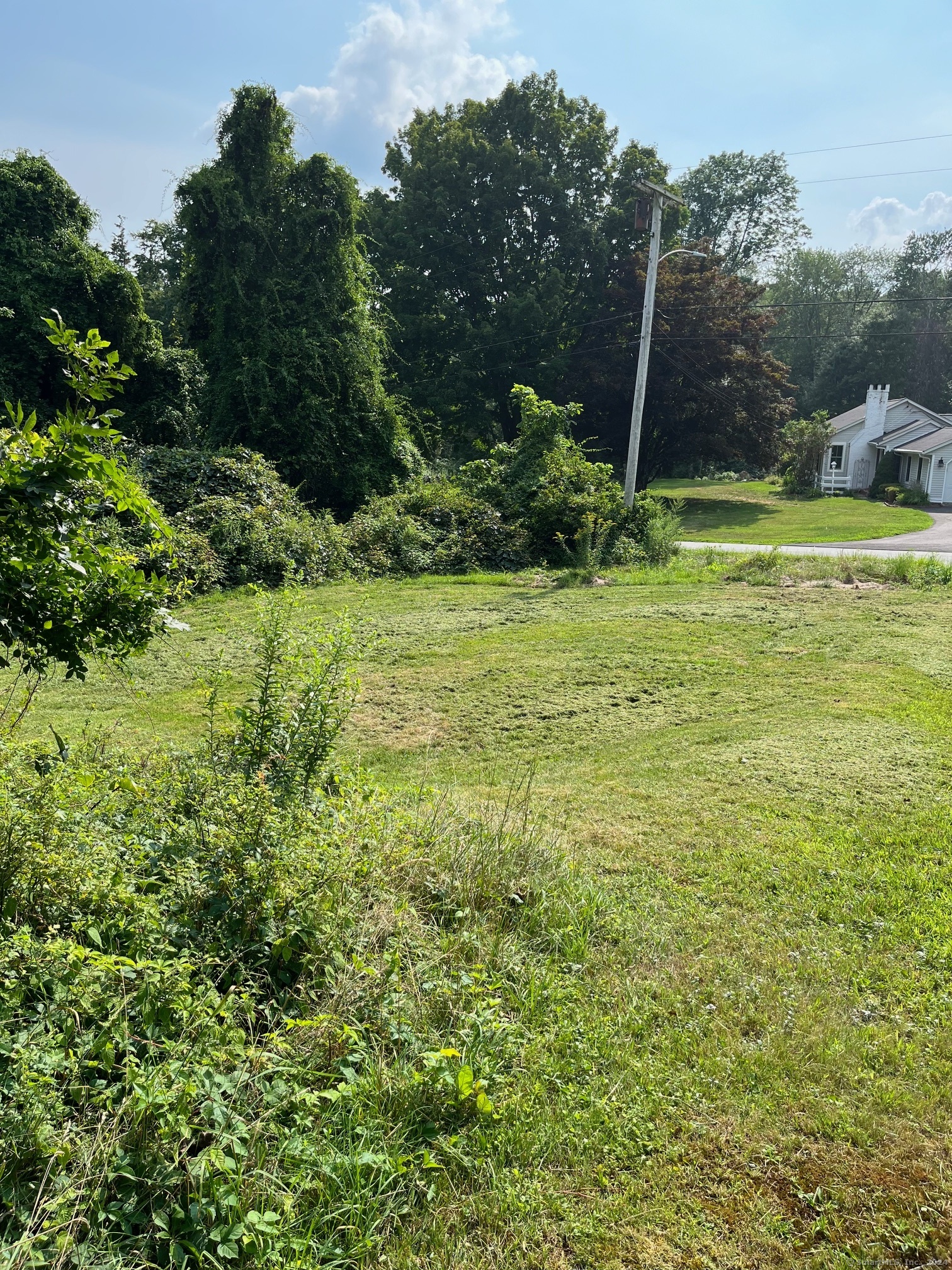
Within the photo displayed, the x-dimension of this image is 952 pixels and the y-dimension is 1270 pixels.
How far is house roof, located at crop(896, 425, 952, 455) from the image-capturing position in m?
33.6

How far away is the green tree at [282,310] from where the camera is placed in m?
18.0

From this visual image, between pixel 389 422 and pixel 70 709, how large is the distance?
1357cm

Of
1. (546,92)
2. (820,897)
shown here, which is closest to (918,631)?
(820,897)

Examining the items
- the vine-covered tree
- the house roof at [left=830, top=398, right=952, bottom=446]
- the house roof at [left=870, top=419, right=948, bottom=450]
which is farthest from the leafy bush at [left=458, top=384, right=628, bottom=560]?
the house roof at [left=830, top=398, right=952, bottom=446]

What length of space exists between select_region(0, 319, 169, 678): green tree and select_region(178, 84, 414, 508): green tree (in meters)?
14.8

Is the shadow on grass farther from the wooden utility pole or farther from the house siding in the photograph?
the wooden utility pole

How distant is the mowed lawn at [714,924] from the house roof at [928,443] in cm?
2866

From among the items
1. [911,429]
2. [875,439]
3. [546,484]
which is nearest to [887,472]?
[875,439]

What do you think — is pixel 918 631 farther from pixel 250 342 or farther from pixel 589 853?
pixel 250 342

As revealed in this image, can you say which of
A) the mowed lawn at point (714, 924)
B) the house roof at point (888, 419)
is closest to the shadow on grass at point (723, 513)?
the house roof at point (888, 419)

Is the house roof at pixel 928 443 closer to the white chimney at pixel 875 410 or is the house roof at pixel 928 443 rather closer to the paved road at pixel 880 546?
the white chimney at pixel 875 410

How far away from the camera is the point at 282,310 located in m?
18.5

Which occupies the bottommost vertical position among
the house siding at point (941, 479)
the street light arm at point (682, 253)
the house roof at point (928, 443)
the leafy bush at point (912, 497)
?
the leafy bush at point (912, 497)

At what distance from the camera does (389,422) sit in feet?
63.8
